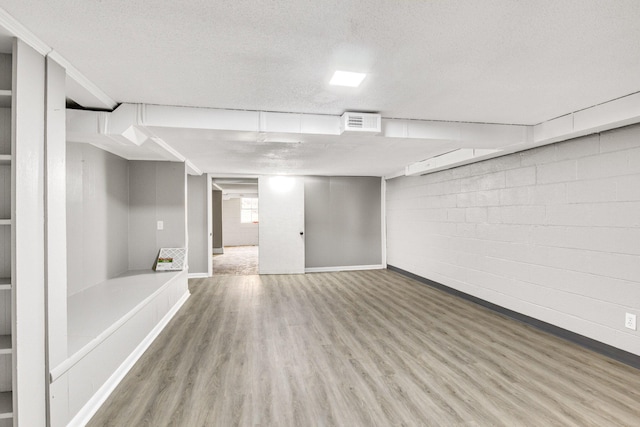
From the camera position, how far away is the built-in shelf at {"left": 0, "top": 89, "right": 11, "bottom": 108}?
1.62m

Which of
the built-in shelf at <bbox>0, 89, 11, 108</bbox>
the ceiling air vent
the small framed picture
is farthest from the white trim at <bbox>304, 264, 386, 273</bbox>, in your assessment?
the built-in shelf at <bbox>0, 89, 11, 108</bbox>

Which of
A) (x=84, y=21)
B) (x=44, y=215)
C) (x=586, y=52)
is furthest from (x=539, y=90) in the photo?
(x=44, y=215)

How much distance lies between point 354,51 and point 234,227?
11.9 m

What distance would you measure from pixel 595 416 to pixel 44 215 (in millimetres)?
3629

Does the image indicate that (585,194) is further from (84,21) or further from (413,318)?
(84,21)

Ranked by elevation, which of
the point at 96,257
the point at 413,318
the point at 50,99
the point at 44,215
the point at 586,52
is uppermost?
the point at 586,52

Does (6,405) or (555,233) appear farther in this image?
(555,233)

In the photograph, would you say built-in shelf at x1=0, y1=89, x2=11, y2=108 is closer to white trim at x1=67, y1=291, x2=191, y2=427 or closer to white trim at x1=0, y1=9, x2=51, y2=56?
white trim at x1=0, y1=9, x2=51, y2=56

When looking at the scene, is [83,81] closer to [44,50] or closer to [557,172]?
[44,50]

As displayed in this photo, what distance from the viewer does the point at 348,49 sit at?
1878mm

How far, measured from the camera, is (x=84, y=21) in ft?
5.24

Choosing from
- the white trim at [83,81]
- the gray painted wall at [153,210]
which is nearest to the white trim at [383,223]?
the gray painted wall at [153,210]

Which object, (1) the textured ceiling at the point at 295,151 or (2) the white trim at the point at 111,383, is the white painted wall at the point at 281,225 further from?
(2) the white trim at the point at 111,383

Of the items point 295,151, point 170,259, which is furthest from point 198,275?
point 295,151
